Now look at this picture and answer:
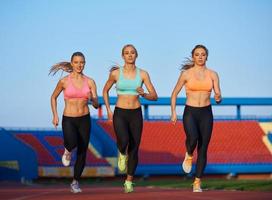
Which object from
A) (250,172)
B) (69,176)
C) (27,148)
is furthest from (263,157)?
(27,148)

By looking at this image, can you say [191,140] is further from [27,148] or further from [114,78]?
[27,148]

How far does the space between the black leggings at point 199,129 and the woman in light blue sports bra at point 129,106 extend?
2.48 feet

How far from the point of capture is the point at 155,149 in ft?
164

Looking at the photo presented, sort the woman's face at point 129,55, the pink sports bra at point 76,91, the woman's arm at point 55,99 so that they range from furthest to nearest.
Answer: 1. the woman's arm at point 55,99
2. the pink sports bra at point 76,91
3. the woman's face at point 129,55

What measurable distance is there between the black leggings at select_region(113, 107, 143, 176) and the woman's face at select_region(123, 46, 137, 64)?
0.91 m

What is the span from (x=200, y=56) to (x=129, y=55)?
4.25 ft

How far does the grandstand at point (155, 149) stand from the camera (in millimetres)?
41406

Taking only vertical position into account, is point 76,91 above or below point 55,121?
above

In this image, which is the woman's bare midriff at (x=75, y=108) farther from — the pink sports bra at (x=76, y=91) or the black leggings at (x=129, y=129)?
the black leggings at (x=129, y=129)

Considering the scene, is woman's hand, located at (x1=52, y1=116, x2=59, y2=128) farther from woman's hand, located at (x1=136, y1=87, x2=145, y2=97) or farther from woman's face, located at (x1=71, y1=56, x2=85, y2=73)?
woman's hand, located at (x1=136, y1=87, x2=145, y2=97)

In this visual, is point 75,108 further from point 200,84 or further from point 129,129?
point 200,84

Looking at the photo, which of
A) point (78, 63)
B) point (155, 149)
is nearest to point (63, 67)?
point (78, 63)

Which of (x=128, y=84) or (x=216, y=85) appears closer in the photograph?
(x=216, y=85)

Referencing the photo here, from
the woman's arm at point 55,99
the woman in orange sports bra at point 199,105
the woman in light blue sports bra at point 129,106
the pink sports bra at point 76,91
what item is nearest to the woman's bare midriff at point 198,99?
the woman in orange sports bra at point 199,105
